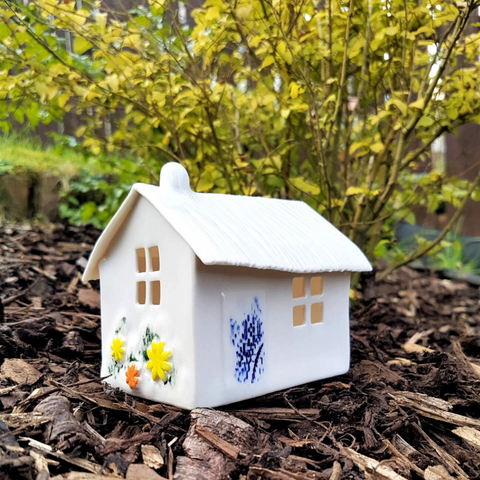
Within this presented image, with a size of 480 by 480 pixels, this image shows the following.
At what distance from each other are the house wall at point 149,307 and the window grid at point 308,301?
485 millimetres

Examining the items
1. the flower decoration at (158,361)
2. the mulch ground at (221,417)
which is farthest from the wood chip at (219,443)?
the flower decoration at (158,361)

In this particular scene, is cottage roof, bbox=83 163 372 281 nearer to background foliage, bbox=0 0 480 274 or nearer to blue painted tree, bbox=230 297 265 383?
blue painted tree, bbox=230 297 265 383

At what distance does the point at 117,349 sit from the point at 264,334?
50cm

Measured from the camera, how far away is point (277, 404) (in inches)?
70.5

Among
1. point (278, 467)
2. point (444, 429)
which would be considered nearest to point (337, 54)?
point (444, 429)

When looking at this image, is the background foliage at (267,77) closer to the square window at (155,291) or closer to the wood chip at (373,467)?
the square window at (155,291)

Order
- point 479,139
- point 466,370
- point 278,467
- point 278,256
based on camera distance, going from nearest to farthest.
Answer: point 278,467, point 278,256, point 466,370, point 479,139

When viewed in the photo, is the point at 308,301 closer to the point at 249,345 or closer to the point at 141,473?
the point at 249,345

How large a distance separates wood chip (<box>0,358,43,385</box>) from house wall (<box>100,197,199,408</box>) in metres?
0.23

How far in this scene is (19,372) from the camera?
1.77 m

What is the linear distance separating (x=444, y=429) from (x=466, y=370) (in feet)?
1.79

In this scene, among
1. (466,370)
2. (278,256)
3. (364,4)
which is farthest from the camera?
(364,4)

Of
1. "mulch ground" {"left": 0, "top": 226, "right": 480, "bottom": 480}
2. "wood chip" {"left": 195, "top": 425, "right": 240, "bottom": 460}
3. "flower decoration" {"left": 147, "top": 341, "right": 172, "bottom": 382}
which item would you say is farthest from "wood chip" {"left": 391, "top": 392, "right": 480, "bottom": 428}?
"flower decoration" {"left": 147, "top": 341, "right": 172, "bottom": 382}

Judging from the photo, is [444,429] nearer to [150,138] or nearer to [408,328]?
[408,328]
